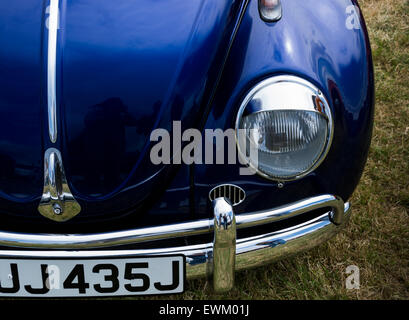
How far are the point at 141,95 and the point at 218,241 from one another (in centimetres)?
43

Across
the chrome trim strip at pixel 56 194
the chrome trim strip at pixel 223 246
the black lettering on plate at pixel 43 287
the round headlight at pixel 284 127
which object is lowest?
the black lettering on plate at pixel 43 287

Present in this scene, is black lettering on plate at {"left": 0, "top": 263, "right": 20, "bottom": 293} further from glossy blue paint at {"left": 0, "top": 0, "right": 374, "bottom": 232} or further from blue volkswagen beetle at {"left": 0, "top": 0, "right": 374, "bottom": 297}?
glossy blue paint at {"left": 0, "top": 0, "right": 374, "bottom": 232}

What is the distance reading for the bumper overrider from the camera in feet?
4.02

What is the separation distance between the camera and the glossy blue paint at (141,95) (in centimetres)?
123

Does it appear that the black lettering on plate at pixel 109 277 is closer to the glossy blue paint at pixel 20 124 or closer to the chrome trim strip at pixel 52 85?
the glossy blue paint at pixel 20 124

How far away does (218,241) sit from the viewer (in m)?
1.23

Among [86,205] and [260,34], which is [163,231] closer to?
[86,205]

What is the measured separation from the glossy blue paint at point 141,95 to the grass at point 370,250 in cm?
51

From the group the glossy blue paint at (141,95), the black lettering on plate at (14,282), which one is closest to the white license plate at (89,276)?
the black lettering on plate at (14,282)

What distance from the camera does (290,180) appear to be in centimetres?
130

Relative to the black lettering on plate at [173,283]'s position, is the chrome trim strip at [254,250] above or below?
above

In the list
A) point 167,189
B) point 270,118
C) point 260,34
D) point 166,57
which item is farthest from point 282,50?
point 167,189

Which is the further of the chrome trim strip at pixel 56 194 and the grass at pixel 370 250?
the grass at pixel 370 250

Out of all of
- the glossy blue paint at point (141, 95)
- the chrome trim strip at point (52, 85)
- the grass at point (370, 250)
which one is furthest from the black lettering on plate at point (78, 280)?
the grass at point (370, 250)
